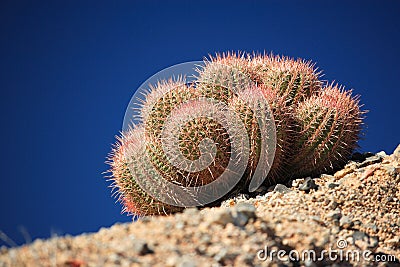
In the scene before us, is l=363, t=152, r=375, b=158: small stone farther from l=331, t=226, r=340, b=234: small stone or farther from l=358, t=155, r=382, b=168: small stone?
l=331, t=226, r=340, b=234: small stone

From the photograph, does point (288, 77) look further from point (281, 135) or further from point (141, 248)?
point (141, 248)

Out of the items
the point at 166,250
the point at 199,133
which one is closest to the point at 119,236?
the point at 166,250

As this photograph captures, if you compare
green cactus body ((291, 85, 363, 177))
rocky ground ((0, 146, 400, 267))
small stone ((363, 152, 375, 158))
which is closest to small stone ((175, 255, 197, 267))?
rocky ground ((0, 146, 400, 267))

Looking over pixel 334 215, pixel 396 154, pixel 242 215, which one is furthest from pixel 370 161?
pixel 242 215

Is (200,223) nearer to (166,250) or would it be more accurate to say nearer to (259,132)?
(166,250)

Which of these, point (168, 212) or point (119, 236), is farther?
point (168, 212)
